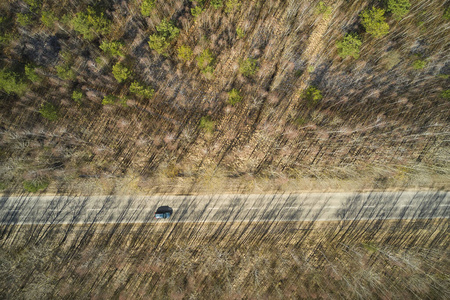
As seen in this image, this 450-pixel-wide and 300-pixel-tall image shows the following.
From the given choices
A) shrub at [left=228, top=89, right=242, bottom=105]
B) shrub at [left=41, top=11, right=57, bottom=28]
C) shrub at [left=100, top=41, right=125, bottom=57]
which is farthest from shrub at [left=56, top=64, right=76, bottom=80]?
shrub at [left=228, top=89, right=242, bottom=105]

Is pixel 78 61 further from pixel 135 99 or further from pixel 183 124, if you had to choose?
pixel 183 124

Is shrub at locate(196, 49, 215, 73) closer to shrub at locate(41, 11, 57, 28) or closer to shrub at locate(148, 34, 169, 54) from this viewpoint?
shrub at locate(148, 34, 169, 54)

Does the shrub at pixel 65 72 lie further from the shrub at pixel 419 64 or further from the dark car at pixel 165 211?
the shrub at pixel 419 64

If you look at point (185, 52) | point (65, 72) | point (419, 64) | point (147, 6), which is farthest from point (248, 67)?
point (65, 72)

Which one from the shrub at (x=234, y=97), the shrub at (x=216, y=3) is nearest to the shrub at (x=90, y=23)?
the shrub at (x=216, y=3)

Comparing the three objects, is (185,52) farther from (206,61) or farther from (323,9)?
(323,9)

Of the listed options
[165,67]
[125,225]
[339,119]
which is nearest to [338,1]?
[339,119]
